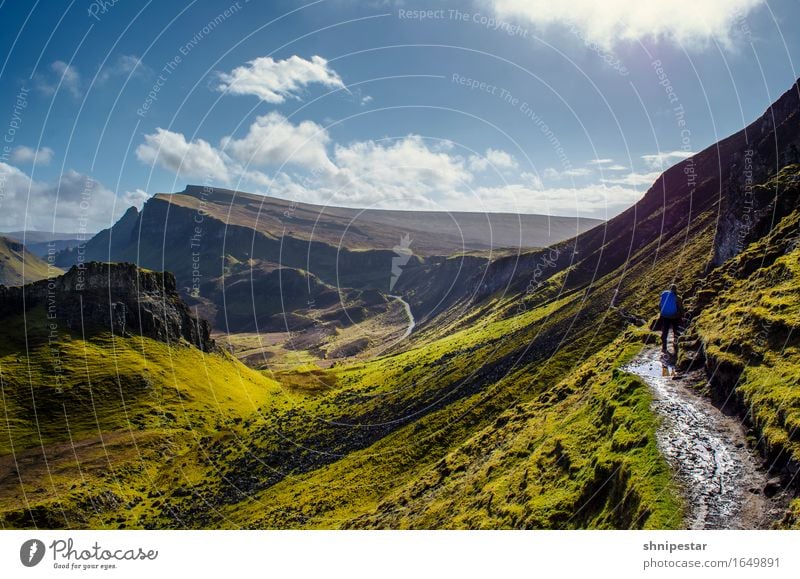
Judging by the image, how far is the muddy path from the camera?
53.7ft

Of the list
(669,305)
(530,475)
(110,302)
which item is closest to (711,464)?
(530,475)

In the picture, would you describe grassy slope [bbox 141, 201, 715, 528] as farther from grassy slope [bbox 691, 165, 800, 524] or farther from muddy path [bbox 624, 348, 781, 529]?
grassy slope [bbox 691, 165, 800, 524]

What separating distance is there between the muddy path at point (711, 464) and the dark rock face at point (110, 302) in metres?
126

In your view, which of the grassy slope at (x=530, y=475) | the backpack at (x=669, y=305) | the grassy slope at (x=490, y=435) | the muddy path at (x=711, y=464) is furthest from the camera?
the backpack at (x=669, y=305)

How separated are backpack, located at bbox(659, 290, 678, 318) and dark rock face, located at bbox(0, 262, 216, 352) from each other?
407 feet

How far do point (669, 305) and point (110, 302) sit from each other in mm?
133416

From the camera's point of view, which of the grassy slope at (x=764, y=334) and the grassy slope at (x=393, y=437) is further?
the grassy slope at (x=393, y=437)

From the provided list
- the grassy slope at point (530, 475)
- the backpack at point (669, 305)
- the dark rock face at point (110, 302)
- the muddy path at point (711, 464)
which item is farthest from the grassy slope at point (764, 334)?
the dark rock face at point (110, 302)

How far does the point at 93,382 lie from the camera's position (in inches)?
3984

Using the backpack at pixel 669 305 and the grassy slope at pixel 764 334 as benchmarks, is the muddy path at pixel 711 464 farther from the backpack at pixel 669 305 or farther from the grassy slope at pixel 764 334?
the backpack at pixel 669 305

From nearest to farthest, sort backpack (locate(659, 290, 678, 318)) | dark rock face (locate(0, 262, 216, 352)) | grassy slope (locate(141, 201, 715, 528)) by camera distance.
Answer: grassy slope (locate(141, 201, 715, 528))
backpack (locate(659, 290, 678, 318))
dark rock face (locate(0, 262, 216, 352))

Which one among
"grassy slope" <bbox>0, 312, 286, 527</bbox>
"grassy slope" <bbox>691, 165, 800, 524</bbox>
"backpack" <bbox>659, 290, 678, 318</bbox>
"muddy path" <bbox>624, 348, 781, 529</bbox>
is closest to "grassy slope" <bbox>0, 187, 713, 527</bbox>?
"grassy slope" <bbox>0, 312, 286, 527</bbox>

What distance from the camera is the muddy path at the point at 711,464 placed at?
16.4 metres
